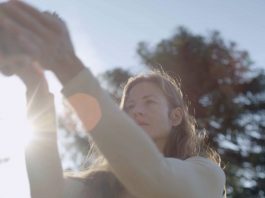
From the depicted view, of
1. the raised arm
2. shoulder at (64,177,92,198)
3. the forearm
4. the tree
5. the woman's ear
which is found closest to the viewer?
the raised arm

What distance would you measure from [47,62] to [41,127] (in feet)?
1.36

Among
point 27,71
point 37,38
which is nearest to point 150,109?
point 27,71

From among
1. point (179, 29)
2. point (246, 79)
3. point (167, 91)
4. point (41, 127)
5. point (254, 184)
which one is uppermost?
point (179, 29)

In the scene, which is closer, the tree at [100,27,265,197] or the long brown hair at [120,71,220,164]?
the long brown hair at [120,71,220,164]

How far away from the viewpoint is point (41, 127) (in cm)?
147

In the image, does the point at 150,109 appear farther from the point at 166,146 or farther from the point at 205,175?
the point at 205,175

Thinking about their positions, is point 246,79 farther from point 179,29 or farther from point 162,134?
point 162,134

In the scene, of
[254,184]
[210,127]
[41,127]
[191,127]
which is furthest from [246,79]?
[41,127]

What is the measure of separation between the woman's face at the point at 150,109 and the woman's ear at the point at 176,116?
0.04 metres

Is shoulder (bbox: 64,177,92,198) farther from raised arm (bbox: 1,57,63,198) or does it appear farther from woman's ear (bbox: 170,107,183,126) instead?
woman's ear (bbox: 170,107,183,126)

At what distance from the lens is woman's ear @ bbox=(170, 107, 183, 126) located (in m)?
2.28

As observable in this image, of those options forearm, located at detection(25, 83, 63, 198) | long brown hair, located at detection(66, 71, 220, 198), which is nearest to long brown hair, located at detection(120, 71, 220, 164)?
long brown hair, located at detection(66, 71, 220, 198)

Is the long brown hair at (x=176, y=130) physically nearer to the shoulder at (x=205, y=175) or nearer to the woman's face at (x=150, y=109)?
the woman's face at (x=150, y=109)

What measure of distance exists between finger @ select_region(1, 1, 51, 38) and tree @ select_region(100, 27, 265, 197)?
14153 millimetres
